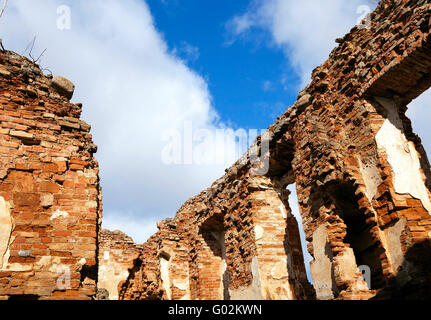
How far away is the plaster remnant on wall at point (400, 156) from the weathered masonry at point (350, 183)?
2 centimetres

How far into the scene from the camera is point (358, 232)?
6195 millimetres

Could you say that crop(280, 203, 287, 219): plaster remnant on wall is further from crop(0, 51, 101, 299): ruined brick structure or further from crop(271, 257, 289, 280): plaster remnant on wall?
crop(0, 51, 101, 299): ruined brick structure

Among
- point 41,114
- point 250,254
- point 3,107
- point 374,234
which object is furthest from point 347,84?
point 3,107

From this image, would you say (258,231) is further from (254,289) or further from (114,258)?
(114,258)

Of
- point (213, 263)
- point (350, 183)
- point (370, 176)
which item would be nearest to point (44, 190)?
point (350, 183)

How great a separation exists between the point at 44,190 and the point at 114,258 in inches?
349

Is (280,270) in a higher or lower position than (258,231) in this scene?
lower

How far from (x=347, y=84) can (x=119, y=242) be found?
950 cm

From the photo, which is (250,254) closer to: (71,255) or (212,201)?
(212,201)

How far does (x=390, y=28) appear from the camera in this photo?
17.1ft

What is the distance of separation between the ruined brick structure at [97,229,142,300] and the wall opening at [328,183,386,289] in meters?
8.20

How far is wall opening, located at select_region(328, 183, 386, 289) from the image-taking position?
548 cm

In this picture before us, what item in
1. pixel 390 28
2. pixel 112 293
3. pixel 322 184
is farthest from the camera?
pixel 112 293

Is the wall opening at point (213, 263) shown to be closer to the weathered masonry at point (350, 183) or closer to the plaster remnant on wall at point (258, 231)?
the weathered masonry at point (350, 183)
